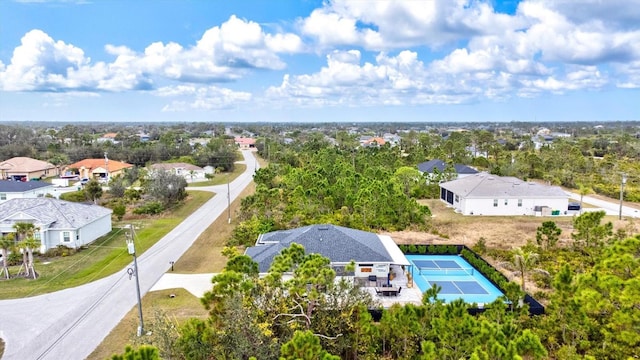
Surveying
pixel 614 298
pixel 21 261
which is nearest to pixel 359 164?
pixel 21 261

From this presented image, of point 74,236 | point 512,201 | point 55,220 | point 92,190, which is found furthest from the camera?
point 92,190

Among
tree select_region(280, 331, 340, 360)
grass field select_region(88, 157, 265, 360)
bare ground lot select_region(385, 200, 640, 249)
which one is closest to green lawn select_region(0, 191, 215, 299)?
grass field select_region(88, 157, 265, 360)

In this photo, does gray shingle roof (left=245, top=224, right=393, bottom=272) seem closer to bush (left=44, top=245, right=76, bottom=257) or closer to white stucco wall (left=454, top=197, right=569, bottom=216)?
bush (left=44, top=245, right=76, bottom=257)

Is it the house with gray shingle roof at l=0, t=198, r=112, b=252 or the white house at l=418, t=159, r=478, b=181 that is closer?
the house with gray shingle roof at l=0, t=198, r=112, b=252

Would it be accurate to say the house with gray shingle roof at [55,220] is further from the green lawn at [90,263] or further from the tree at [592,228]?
the tree at [592,228]

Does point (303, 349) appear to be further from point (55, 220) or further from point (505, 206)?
point (505, 206)

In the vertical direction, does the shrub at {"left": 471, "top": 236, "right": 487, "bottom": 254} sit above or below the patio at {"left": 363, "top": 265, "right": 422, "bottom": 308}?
above

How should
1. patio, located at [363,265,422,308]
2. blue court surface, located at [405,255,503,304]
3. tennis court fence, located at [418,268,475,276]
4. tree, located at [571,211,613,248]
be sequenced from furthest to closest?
1. tree, located at [571,211,613,248]
2. tennis court fence, located at [418,268,475,276]
3. blue court surface, located at [405,255,503,304]
4. patio, located at [363,265,422,308]

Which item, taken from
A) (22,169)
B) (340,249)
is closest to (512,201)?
(340,249)
